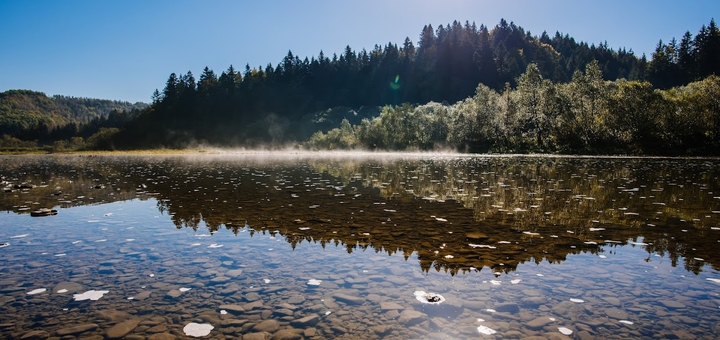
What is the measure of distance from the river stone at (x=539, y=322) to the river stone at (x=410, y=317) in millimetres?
1669

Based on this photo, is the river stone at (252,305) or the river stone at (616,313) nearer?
the river stone at (616,313)

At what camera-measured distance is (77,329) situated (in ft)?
19.5

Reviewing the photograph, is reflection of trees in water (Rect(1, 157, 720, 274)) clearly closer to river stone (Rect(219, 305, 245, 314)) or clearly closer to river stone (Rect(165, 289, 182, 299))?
river stone (Rect(165, 289, 182, 299))

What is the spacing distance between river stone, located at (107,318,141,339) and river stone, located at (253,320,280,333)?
1.93 meters

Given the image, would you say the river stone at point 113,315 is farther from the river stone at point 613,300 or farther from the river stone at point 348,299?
the river stone at point 613,300

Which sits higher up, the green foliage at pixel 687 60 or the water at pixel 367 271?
the green foliage at pixel 687 60

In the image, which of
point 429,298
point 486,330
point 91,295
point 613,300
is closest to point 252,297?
point 91,295

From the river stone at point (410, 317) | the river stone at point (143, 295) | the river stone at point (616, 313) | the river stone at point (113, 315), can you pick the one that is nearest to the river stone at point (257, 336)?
the river stone at point (410, 317)

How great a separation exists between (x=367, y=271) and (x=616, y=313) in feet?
15.4

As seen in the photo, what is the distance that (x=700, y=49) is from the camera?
158m

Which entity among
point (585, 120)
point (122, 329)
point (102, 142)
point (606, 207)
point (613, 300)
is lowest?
point (122, 329)

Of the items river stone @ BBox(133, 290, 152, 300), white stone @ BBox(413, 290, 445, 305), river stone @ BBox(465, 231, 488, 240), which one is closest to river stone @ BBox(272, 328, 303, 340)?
white stone @ BBox(413, 290, 445, 305)

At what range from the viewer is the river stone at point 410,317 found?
20.6 feet

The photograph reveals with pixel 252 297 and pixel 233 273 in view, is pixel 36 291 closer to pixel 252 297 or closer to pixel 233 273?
pixel 233 273
